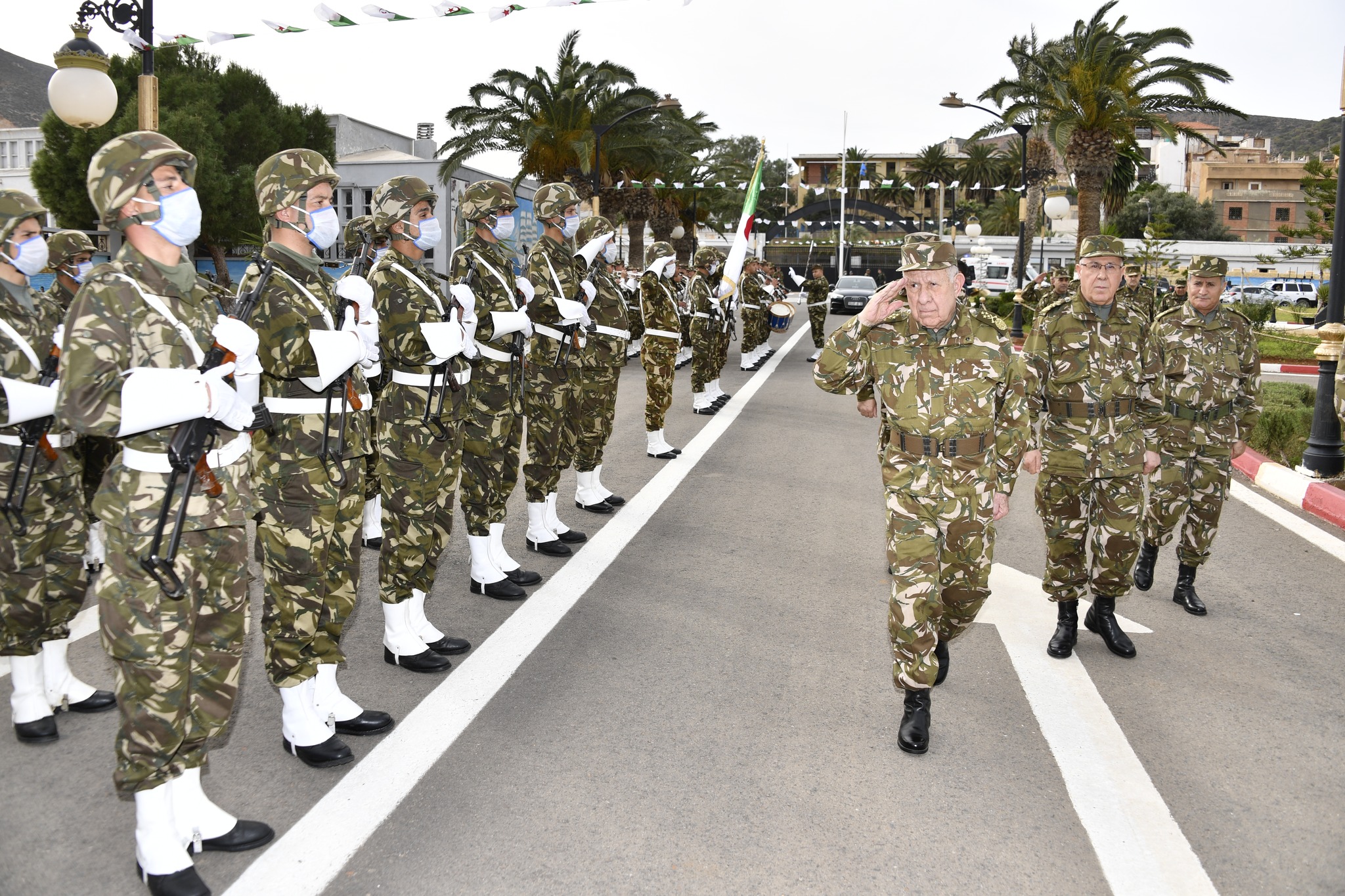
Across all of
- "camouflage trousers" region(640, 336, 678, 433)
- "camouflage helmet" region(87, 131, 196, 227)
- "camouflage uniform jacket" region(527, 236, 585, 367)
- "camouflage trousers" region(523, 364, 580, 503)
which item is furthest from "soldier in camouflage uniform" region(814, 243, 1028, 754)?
"camouflage trousers" region(640, 336, 678, 433)

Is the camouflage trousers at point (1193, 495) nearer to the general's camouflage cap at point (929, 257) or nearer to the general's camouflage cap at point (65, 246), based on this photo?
the general's camouflage cap at point (929, 257)

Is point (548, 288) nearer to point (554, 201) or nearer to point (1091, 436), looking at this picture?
point (554, 201)

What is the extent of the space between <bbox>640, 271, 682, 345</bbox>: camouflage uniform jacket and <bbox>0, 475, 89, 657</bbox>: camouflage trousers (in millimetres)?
7171

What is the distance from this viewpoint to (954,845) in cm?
393

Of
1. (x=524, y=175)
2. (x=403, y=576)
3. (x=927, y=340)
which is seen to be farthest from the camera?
(x=524, y=175)

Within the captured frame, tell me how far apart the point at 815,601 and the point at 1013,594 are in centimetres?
131

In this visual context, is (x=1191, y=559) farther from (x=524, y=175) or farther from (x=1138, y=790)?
(x=524, y=175)

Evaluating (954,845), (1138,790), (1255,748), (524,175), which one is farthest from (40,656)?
(524,175)

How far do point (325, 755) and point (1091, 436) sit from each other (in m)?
4.08

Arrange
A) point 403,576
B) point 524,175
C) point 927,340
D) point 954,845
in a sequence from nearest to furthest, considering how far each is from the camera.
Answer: point 954,845
point 927,340
point 403,576
point 524,175

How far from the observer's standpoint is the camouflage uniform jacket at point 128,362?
133 inches

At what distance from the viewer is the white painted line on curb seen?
12.2 feet

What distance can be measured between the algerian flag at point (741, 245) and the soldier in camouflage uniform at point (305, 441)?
6.97 m

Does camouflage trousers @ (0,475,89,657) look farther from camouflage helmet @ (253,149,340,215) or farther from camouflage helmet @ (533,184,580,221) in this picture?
camouflage helmet @ (533,184,580,221)
